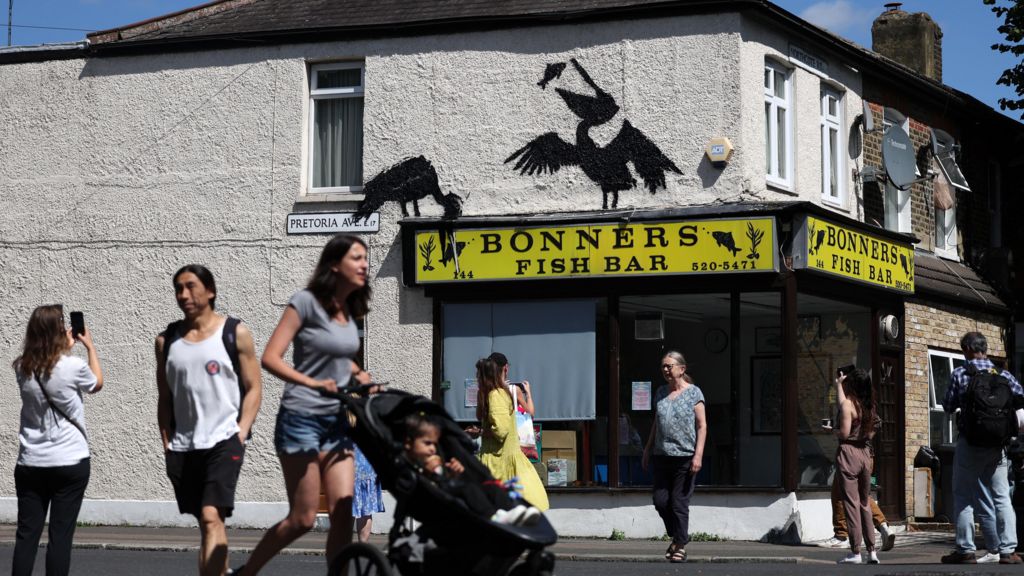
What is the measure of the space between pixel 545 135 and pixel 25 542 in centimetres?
1033

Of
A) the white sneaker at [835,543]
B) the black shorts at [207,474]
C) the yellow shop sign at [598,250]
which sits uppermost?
the yellow shop sign at [598,250]

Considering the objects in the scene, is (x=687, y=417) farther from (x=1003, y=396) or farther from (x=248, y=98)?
(x=248, y=98)

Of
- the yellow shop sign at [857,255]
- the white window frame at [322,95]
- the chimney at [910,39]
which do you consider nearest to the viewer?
the yellow shop sign at [857,255]

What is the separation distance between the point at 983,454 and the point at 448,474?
7171 millimetres

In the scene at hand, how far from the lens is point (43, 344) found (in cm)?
904

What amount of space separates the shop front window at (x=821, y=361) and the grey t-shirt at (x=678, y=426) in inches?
170

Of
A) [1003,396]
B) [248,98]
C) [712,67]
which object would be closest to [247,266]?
[248,98]

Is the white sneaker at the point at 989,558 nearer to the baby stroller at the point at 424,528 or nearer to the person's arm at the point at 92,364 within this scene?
the baby stroller at the point at 424,528

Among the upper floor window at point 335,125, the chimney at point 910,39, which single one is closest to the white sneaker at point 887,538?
the upper floor window at point 335,125

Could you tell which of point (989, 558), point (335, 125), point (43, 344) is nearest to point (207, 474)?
point (43, 344)

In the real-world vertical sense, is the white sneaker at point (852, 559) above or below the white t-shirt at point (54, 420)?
below

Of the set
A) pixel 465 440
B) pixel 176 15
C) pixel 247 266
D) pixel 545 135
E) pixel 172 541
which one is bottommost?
pixel 172 541

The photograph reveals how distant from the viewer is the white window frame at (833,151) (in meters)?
19.5

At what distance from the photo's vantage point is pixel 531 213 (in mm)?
18203
